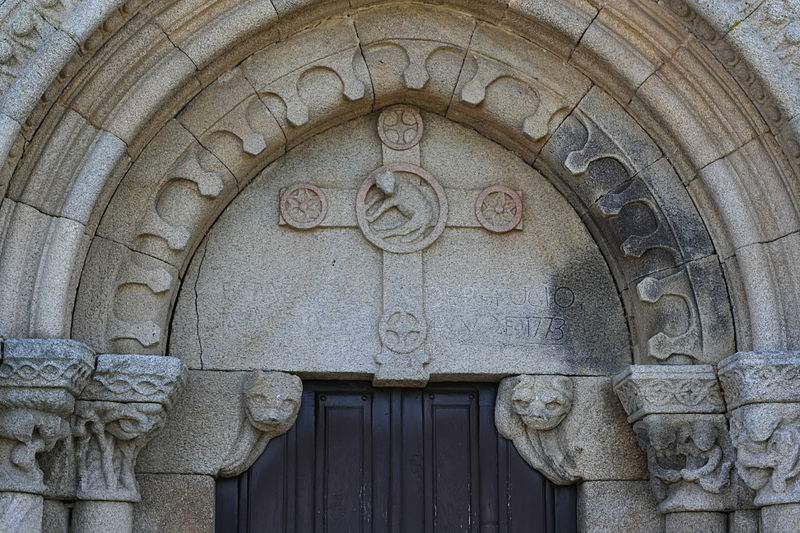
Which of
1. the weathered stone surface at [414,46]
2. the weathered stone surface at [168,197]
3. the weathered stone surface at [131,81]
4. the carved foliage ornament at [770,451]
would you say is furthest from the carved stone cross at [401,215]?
the carved foliage ornament at [770,451]

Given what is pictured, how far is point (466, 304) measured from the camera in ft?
19.7

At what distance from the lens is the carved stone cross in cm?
589

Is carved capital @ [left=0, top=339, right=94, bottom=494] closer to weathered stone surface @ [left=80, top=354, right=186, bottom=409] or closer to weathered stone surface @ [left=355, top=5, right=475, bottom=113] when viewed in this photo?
weathered stone surface @ [left=80, top=354, right=186, bottom=409]

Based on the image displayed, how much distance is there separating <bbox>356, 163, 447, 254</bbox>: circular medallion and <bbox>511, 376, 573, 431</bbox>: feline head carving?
0.81 m

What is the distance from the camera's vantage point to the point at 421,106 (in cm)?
620

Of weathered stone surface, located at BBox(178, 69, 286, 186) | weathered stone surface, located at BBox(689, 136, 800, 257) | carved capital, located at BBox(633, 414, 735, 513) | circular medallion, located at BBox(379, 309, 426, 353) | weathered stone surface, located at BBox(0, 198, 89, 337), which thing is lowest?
carved capital, located at BBox(633, 414, 735, 513)

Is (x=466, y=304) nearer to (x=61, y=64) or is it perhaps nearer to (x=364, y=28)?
(x=364, y=28)

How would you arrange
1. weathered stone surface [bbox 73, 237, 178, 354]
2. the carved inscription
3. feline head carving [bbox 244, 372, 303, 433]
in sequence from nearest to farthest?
1. weathered stone surface [bbox 73, 237, 178, 354]
2. feline head carving [bbox 244, 372, 303, 433]
3. the carved inscription

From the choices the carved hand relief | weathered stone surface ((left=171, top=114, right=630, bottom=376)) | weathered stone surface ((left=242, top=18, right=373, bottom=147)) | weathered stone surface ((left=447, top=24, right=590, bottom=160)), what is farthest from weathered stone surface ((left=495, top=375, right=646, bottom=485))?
weathered stone surface ((left=242, top=18, right=373, bottom=147))

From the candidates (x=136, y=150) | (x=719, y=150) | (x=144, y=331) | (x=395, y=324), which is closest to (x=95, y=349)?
(x=144, y=331)

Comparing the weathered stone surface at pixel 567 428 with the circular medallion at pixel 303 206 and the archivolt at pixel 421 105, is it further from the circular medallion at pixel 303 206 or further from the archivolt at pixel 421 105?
the circular medallion at pixel 303 206

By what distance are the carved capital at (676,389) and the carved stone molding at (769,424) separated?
0.72 ft

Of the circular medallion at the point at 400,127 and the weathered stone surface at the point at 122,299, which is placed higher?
the circular medallion at the point at 400,127

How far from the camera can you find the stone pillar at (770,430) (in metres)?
5.32
